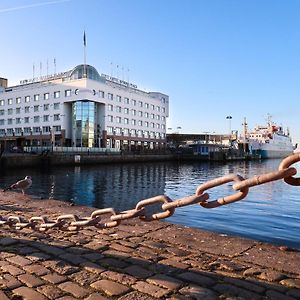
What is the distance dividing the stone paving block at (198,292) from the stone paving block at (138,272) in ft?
1.75

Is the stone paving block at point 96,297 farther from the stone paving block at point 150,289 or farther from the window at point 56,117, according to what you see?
the window at point 56,117

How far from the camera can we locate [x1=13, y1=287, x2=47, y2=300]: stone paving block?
3143 millimetres

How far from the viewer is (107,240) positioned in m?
5.25

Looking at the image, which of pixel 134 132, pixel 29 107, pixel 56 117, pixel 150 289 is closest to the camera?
pixel 150 289

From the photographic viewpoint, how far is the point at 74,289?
3.31m

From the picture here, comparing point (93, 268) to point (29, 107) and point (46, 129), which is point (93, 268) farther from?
point (29, 107)

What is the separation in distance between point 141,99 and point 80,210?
80.4m

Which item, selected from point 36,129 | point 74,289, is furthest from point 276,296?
point 36,129

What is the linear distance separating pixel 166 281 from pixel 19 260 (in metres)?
1.89

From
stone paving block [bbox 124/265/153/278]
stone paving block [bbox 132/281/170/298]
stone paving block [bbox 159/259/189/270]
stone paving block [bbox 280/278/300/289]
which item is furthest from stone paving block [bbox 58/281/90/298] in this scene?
stone paving block [bbox 280/278/300/289]

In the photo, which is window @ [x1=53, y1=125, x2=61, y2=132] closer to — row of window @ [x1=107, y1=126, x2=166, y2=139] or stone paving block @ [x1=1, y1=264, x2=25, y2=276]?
row of window @ [x1=107, y1=126, x2=166, y2=139]

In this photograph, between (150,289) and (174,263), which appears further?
(174,263)

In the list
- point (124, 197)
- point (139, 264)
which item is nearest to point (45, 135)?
point (124, 197)

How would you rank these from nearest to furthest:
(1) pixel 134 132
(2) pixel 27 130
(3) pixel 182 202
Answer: (3) pixel 182 202 < (2) pixel 27 130 < (1) pixel 134 132
